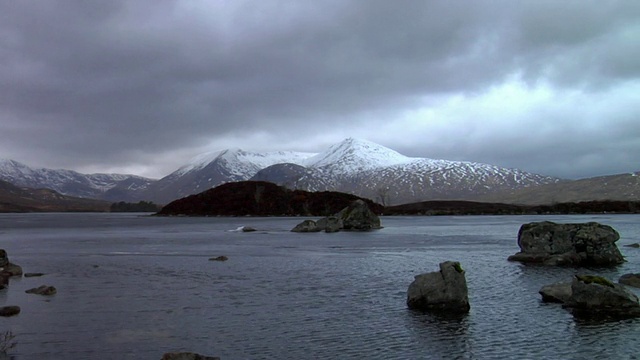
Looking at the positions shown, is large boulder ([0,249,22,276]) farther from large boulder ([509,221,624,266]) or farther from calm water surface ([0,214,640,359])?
large boulder ([509,221,624,266])

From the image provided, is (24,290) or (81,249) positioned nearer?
(24,290)

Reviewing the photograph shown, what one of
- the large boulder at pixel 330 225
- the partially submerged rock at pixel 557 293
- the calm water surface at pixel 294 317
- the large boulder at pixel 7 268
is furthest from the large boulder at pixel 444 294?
the large boulder at pixel 330 225

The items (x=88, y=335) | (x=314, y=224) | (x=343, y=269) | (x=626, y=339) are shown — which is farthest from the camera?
(x=314, y=224)

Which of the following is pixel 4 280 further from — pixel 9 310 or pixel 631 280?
pixel 631 280

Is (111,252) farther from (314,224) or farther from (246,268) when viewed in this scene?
(314,224)

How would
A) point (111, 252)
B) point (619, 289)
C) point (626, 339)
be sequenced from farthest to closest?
point (111, 252) < point (619, 289) < point (626, 339)

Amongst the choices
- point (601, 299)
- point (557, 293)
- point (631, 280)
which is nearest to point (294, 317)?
point (557, 293)

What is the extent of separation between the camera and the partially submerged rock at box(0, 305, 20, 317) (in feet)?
107

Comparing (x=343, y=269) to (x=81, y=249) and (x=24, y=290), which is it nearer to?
(x=24, y=290)

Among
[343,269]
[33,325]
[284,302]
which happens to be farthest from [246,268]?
[33,325]

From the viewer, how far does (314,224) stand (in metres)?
140

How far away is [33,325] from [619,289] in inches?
1346

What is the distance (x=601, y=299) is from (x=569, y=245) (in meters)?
30.4

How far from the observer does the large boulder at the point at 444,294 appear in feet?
110
